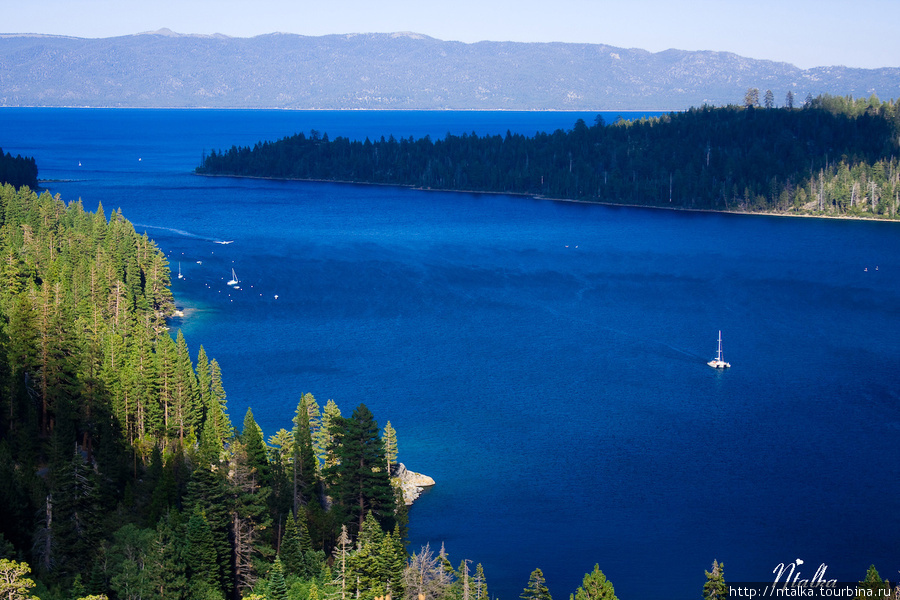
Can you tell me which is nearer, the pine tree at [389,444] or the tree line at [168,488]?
the tree line at [168,488]

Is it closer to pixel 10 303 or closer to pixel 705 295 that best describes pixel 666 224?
pixel 705 295

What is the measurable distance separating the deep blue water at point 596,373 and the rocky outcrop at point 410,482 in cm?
62

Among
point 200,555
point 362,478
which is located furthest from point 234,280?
point 200,555

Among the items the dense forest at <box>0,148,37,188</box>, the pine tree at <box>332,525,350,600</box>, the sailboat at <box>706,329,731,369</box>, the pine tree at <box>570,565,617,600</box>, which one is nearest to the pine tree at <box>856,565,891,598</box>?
the pine tree at <box>570,565,617,600</box>

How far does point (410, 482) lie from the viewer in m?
48.7

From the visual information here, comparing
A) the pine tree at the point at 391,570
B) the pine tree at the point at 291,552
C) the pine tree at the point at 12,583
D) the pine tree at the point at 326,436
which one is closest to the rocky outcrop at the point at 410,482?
the pine tree at the point at 326,436

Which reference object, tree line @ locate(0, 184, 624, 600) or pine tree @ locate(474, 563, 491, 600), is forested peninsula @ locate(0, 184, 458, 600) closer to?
tree line @ locate(0, 184, 624, 600)

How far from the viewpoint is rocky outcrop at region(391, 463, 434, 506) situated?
155 feet

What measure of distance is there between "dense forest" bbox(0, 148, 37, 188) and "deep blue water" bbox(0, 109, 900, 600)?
70.4 ft

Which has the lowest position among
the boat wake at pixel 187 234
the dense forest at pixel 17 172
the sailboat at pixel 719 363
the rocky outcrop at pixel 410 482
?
the rocky outcrop at pixel 410 482

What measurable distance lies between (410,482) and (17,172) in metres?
117

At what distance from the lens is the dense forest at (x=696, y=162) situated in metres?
152

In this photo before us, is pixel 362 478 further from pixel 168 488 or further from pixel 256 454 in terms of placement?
pixel 168 488

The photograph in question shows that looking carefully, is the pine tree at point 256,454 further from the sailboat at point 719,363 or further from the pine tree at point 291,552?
the sailboat at point 719,363
